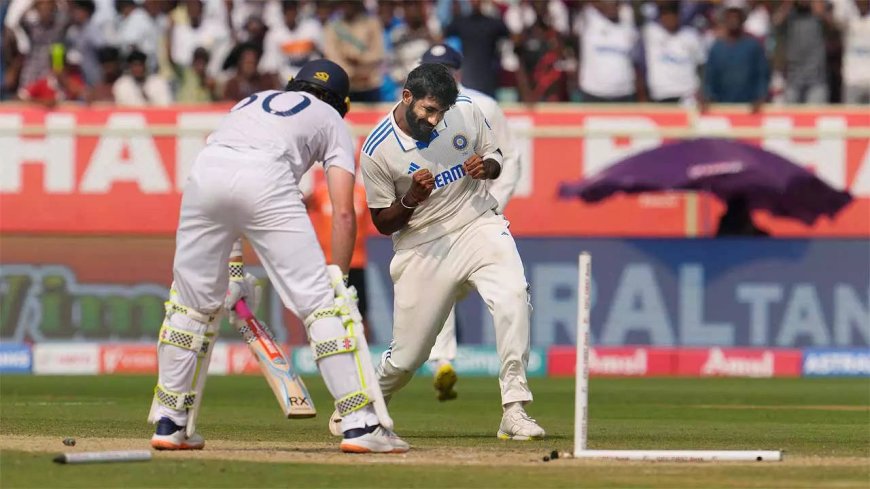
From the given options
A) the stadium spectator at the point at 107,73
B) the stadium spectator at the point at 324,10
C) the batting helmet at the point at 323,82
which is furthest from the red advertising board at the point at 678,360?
the batting helmet at the point at 323,82

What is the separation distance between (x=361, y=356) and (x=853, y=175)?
1481 centimetres

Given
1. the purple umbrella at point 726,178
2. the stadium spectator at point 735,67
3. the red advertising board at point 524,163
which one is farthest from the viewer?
the red advertising board at point 524,163

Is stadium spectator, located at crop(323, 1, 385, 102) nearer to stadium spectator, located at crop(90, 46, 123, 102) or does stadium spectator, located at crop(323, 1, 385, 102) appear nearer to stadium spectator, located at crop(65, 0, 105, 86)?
stadium spectator, located at crop(90, 46, 123, 102)

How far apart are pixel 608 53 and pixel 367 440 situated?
1386 cm

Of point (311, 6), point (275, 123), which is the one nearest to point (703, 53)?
point (311, 6)

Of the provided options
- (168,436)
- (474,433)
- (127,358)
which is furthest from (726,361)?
(168,436)

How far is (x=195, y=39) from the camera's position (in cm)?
2294

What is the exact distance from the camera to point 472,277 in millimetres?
10578

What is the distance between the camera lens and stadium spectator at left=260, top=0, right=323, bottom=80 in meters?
22.4

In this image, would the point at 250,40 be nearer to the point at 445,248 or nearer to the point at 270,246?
the point at 445,248

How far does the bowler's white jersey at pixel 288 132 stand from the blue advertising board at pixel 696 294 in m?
10.7

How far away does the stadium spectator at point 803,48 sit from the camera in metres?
22.3

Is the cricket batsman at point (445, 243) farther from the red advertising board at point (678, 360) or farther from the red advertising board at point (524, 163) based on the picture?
the red advertising board at point (524, 163)

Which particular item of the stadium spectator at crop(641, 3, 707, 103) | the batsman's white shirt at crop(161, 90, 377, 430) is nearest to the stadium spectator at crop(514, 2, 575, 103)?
the stadium spectator at crop(641, 3, 707, 103)
